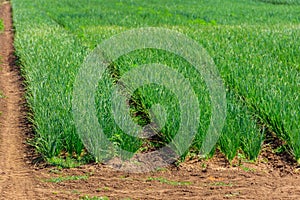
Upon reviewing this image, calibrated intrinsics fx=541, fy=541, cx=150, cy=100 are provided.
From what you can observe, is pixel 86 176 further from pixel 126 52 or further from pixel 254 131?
pixel 126 52

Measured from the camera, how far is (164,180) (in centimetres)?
471

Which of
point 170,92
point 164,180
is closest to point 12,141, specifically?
point 170,92

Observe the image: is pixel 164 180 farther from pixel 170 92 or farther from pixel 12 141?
pixel 12 141

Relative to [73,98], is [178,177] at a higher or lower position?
lower

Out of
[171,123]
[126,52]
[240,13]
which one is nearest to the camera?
[171,123]

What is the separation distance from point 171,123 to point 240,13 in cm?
1553

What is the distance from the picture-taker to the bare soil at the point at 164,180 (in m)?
4.43

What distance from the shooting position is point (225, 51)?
30.9 feet

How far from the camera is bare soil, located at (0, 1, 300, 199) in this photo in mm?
4430

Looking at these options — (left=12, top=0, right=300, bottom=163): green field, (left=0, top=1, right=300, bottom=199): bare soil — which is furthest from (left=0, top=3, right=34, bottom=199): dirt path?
(left=12, top=0, right=300, bottom=163): green field

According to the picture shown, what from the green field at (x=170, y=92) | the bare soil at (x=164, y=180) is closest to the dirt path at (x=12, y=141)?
the bare soil at (x=164, y=180)

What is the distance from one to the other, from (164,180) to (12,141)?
1979mm

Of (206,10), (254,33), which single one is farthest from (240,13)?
(254,33)

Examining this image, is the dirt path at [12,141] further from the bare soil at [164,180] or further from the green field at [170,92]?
the green field at [170,92]
